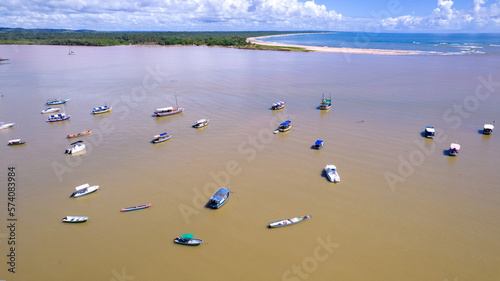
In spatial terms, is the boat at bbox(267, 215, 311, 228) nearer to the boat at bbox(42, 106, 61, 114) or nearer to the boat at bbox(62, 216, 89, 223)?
the boat at bbox(62, 216, 89, 223)

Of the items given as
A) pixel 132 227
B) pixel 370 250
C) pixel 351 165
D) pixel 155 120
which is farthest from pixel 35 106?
pixel 370 250

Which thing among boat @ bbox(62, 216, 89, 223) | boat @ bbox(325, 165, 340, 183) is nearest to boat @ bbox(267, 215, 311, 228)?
boat @ bbox(325, 165, 340, 183)

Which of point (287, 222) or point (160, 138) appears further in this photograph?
point (160, 138)

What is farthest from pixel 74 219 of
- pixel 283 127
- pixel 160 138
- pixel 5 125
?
pixel 5 125

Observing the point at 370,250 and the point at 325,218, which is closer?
the point at 370,250

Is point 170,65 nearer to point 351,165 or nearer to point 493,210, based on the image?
point 351,165

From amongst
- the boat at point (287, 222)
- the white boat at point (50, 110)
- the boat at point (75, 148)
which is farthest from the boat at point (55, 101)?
the boat at point (287, 222)

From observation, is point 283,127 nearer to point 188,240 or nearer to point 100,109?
point 188,240

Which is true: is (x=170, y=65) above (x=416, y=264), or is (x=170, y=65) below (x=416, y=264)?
above
